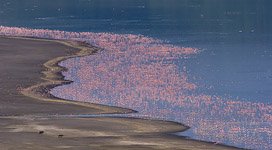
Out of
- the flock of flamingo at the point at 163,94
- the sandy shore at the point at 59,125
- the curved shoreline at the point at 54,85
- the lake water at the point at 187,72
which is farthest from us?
the curved shoreline at the point at 54,85

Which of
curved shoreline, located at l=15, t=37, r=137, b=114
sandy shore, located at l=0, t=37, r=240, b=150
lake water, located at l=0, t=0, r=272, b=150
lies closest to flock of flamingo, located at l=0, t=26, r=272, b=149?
lake water, located at l=0, t=0, r=272, b=150

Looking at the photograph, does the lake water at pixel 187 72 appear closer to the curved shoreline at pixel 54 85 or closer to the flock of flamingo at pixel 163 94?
the flock of flamingo at pixel 163 94

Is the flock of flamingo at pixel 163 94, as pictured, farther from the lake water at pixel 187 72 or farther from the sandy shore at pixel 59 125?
the sandy shore at pixel 59 125

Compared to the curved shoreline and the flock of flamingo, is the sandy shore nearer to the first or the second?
the curved shoreline

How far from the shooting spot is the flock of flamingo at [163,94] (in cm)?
4019

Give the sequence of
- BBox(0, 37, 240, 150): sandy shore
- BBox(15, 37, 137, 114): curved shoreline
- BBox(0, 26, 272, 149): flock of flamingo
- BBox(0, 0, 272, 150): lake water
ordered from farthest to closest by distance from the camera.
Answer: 1. BBox(15, 37, 137, 114): curved shoreline
2. BBox(0, 0, 272, 150): lake water
3. BBox(0, 26, 272, 149): flock of flamingo
4. BBox(0, 37, 240, 150): sandy shore

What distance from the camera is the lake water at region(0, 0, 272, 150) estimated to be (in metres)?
43.0

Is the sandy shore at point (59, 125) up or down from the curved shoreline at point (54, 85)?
down

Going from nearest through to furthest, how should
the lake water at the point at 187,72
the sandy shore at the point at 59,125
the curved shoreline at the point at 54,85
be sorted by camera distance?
the sandy shore at the point at 59,125, the lake water at the point at 187,72, the curved shoreline at the point at 54,85

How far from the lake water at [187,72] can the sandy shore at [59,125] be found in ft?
5.05

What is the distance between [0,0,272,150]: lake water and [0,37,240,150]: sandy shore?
154 cm

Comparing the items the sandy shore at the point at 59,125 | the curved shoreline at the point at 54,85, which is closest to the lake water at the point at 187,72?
the curved shoreline at the point at 54,85

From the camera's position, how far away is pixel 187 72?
62.8 m

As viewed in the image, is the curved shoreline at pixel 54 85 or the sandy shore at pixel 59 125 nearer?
the sandy shore at pixel 59 125
